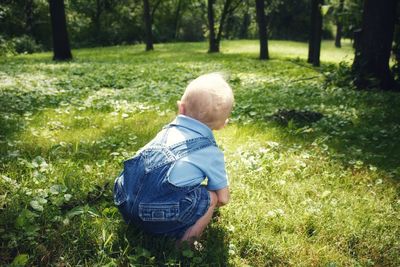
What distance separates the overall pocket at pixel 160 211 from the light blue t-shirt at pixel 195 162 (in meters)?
0.18

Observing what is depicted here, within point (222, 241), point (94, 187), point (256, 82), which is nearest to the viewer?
point (222, 241)

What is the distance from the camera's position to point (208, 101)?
270 cm

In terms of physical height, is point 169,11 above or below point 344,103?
above

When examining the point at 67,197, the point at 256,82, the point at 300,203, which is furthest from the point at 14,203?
the point at 256,82

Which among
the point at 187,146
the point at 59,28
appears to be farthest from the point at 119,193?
the point at 59,28

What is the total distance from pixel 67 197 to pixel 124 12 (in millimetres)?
49341

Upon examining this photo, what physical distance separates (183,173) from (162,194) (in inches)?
8.2

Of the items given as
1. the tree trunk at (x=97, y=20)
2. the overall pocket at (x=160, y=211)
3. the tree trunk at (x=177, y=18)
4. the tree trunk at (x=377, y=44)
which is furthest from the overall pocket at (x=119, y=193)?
the tree trunk at (x=177, y=18)

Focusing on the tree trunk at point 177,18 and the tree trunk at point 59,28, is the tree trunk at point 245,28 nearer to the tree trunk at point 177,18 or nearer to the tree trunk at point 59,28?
the tree trunk at point 177,18

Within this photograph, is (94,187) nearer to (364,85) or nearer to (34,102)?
(34,102)

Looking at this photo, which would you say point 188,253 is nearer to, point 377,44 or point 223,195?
point 223,195

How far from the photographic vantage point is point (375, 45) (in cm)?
876

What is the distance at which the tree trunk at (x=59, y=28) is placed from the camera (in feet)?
54.5

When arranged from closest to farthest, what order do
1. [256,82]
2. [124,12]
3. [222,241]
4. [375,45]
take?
1. [222,241]
2. [375,45]
3. [256,82]
4. [124,12]
